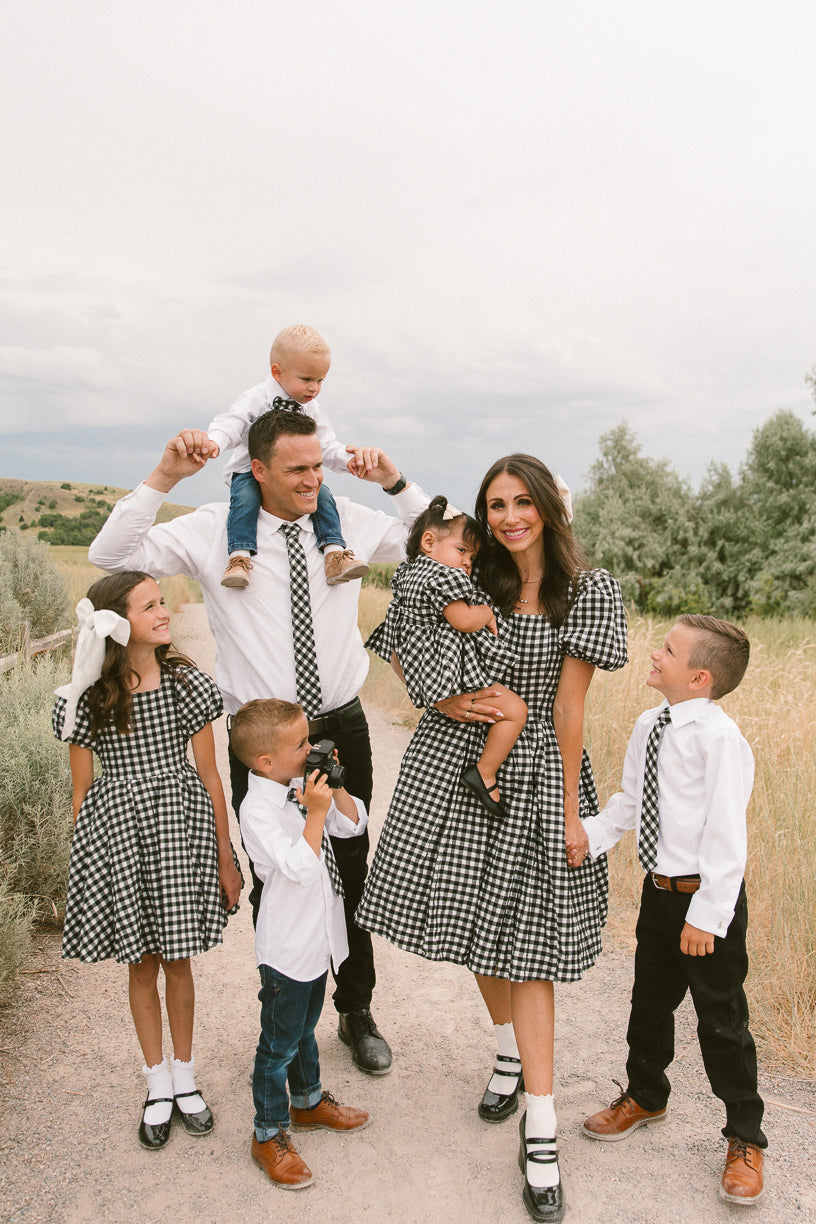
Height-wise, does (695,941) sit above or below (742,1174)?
above

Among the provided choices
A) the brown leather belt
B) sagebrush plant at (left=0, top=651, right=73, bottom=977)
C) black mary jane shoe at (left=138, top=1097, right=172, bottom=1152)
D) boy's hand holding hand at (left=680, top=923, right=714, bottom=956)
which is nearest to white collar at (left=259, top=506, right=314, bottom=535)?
the brown leather belt

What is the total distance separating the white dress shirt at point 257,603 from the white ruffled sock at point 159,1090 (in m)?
1.31

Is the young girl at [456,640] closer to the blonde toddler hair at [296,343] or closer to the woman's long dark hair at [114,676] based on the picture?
the woman's long dark hair at [114,676]

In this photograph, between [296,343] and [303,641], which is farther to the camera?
[296,343]

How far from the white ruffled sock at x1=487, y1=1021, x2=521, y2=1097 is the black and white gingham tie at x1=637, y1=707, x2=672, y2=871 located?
2.87 ft

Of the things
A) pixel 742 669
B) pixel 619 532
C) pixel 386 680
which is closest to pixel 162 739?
pixel 742 669

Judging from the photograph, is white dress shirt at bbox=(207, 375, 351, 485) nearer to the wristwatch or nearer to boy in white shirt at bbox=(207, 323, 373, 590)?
boy in white shirt at bbox=(207, 323, 373, 590)

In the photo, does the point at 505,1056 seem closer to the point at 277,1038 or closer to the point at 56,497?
the point at 277,1038

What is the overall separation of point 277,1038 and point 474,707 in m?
1.24

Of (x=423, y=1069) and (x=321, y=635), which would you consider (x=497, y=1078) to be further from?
(x=321, y=635)

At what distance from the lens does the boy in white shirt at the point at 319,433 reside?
3.15 meters

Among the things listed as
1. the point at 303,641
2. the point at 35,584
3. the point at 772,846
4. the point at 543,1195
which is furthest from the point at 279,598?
the point at 35,584

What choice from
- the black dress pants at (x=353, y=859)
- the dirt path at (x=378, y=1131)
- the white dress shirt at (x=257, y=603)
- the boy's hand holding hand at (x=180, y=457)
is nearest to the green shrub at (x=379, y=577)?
the dirt path at (x=378, y=1131)

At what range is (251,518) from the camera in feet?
10.4
